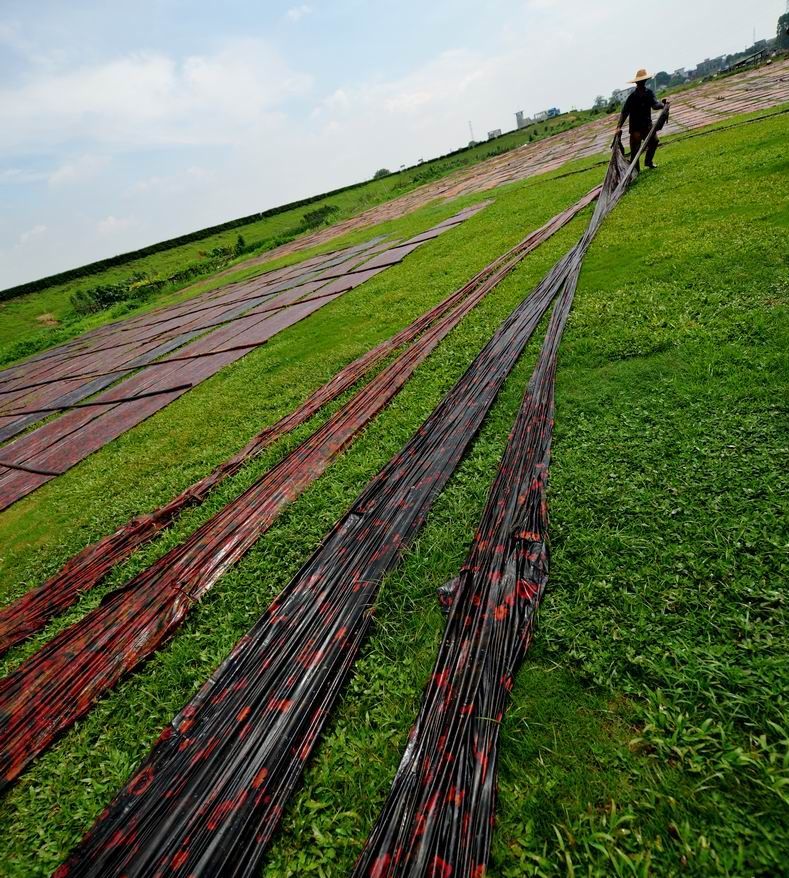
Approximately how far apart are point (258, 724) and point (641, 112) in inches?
348

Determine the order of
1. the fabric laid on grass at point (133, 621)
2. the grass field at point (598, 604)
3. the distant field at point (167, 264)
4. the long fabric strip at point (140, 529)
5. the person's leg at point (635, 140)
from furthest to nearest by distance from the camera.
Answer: the distant field at point (167, 264) < the person's leg at point (635, 140) < the long fabric strip at point (140, 529) < the fabric laid on grass at point (133, 621) < the grass field at point (598, 604)

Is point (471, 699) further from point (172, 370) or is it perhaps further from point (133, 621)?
point (172, 370)

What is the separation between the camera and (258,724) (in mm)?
1363

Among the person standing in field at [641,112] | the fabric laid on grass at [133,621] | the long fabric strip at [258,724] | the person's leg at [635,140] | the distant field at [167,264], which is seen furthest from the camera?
the distant field at [167,264]

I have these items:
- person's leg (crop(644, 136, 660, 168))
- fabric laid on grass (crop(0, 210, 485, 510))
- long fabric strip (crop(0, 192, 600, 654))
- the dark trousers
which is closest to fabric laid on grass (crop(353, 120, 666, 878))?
long fabric strip (crop(0, 192, 600, 654))

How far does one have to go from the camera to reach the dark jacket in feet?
21.6

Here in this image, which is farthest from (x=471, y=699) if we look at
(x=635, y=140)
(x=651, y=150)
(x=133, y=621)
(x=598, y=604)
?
(x=635, y=140)

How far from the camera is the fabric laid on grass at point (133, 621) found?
1.62 meters

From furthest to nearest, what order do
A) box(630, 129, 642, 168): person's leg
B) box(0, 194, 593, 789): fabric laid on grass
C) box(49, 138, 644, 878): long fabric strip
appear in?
box(630, 129, 642, 168): person's leg < box(0, 194, 593, 789): fabric laid on grass < box(49, 138, 644, 878): long fabric strip

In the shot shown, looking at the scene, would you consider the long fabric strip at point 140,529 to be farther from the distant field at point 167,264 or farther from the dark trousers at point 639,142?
the distant field at point 167,264

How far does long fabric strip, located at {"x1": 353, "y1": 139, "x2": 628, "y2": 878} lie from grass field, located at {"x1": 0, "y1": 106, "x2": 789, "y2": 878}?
49 millimetres

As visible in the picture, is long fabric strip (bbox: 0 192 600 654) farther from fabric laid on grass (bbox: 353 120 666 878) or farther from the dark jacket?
the dark jacket

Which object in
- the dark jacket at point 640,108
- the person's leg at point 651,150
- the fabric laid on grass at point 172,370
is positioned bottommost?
the fabric laid on grass at point 172,370

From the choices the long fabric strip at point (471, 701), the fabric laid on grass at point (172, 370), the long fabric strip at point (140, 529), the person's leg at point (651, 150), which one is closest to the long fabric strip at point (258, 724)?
the long fabric strip at point (471, 701)
